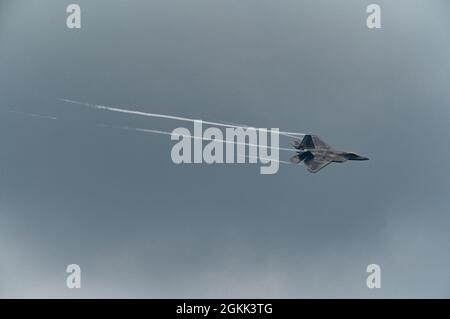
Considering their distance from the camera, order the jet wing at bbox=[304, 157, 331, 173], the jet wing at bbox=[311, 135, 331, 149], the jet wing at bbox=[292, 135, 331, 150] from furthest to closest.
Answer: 1. the jet wing at bbox=[292, 135, 331, 150]
2. the jet wing at bbox=[311, 135, 331, 149]
3. the jet wing at bbox=[304, 157, 331, 173]

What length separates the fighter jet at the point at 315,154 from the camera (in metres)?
80.2

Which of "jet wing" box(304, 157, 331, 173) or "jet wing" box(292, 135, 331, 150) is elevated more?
"jet wing" box(292, 135, 331, 150)

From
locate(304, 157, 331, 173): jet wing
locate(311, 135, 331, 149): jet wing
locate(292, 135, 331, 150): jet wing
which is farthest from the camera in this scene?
locate(292, 135, 331, 150): jet wing

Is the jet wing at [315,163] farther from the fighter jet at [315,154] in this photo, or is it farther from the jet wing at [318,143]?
the jet wing at [318,143]

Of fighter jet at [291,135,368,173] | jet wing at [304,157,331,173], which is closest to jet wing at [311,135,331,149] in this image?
fighter jet at [291,135,368,173]

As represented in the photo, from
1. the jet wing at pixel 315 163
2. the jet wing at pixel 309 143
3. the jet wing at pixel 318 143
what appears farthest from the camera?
the jet wing at pixel 309 143

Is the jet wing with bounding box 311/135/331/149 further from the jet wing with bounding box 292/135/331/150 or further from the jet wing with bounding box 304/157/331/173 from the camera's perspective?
the jet wing with bounding box 304/157/331/173

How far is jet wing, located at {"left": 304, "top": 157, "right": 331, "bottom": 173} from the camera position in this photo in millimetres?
79625

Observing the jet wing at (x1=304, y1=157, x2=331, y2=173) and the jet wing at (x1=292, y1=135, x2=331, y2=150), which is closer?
the jet wing at (x1=304, y1=157, x2=331, y2=173)

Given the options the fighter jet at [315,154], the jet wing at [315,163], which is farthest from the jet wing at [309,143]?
the jet wing at [315,163]

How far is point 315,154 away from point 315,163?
1.00 metres
